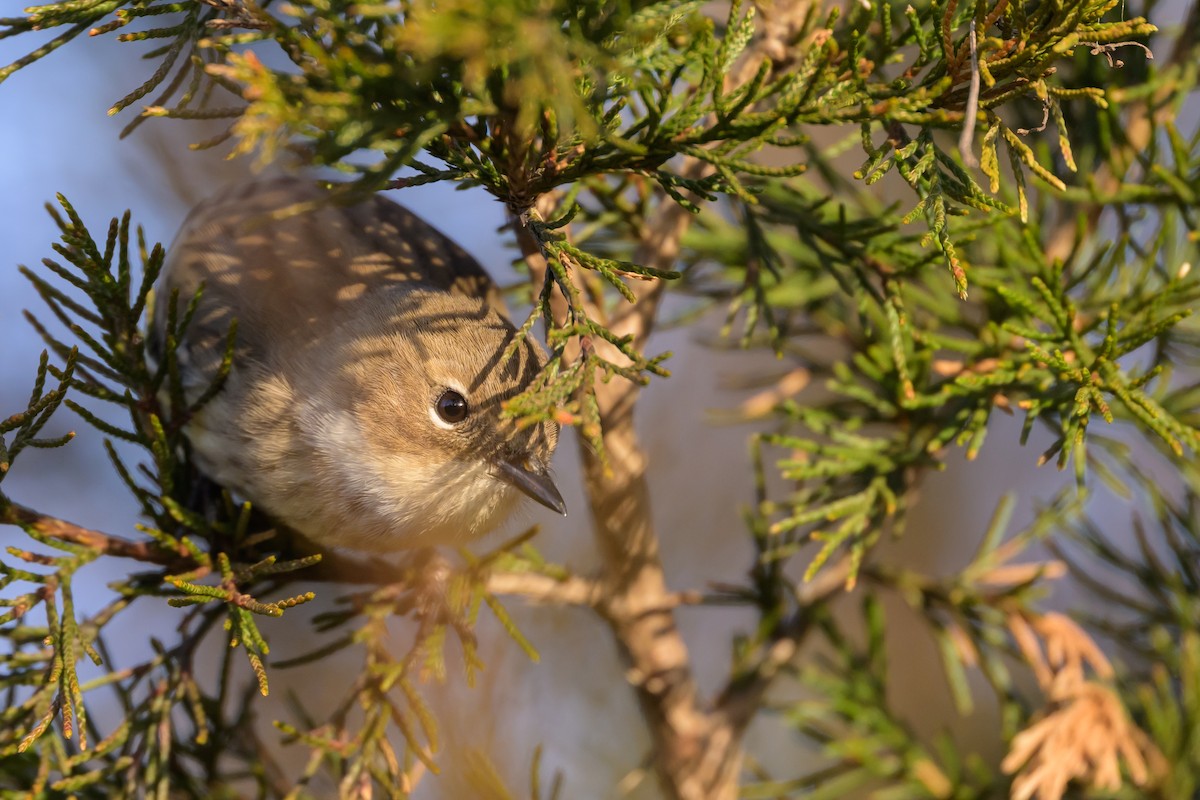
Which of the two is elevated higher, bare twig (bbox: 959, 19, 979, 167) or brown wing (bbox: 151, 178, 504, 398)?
brown wing (bbox: 151, 178, 504, 398)

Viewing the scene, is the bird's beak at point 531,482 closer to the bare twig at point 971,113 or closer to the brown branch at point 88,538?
the brown branch at point 88,538

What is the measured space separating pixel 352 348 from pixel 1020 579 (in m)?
1.15

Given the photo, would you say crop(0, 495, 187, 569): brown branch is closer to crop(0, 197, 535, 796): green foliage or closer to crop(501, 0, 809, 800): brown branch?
crop(0, 197, 535, 796): green foliage

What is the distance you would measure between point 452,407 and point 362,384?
0.15 metres

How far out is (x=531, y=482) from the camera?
1.60 m

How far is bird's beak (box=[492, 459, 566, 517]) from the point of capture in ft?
5.14

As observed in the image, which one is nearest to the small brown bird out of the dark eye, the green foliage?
the dark eye

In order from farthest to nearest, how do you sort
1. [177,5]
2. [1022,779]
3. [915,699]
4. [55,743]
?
Result: 1. [915,699]
2. [1022,779]
3. [55,743]
4. [177,5]

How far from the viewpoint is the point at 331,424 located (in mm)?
1634

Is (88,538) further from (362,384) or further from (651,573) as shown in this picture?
(651,573)

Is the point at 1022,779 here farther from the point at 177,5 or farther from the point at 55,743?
the point at 177,5

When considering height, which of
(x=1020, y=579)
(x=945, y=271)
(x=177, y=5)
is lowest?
(x=1020, y=579)

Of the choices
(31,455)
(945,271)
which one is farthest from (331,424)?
(31,455)

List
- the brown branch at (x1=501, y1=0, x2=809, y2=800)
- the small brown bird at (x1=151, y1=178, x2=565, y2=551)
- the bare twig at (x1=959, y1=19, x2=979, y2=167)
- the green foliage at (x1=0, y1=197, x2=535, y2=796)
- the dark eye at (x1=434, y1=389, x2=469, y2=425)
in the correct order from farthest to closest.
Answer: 1. the dark eye at (x1=434, y1=389, x2=469, y2=425)
2. the small brown bird at (x1=151, y1=178, x2=565, y2=551)
3. the brown branch at (x1=501, y1=0, x2=809, y2=800)
4. the green foliage at (x1=0, y1=197, x2=535, y2=796)
5. the bare twig at (x1=959, y1=19, x2=979, y2=167)
